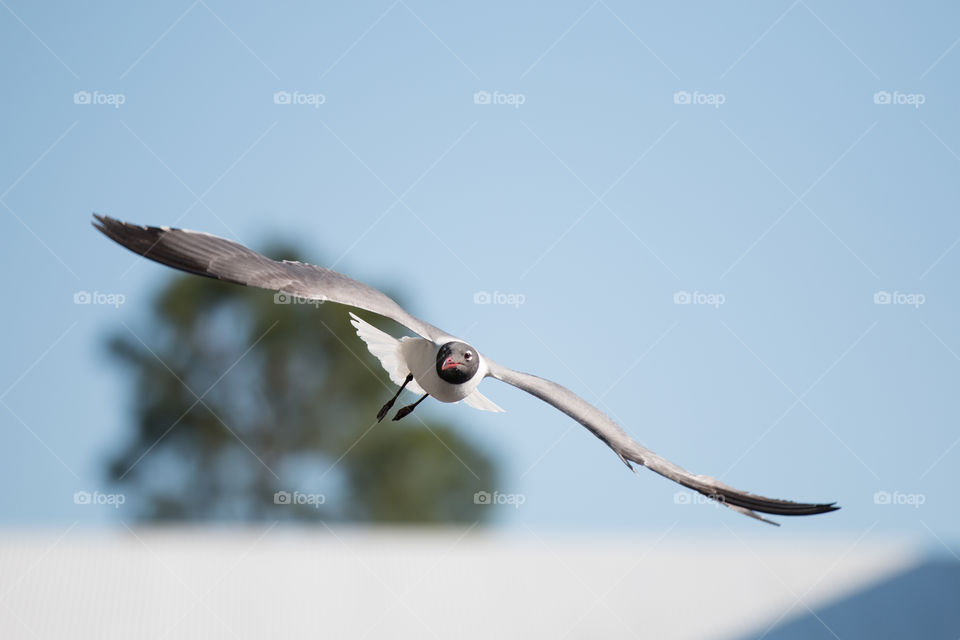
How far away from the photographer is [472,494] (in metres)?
38.0

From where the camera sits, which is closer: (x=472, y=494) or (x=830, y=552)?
(x=830, y=552)

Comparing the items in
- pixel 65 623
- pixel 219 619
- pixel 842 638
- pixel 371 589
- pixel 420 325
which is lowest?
pixel 65 623

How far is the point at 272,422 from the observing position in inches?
1491

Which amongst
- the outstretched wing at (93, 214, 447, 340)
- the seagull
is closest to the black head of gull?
the seagull

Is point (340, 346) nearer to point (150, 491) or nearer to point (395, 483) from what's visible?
point (395, 483)

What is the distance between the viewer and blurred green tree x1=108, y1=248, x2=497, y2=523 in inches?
1475

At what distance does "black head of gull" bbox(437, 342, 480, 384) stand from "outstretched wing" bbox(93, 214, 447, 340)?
0.40 metres

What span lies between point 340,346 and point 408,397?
19.5ft

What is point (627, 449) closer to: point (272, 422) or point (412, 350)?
point (412, 350)

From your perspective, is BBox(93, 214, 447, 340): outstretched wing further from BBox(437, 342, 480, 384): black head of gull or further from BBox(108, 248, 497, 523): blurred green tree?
BBox(108, 248, 497, 523): blurred green tree

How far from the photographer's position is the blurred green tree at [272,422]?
37.5 meters

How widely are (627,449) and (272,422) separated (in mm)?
28918

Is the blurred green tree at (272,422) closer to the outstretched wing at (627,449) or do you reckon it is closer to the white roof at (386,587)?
the white roof at (386,587)

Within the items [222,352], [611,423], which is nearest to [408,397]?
[222,352]
